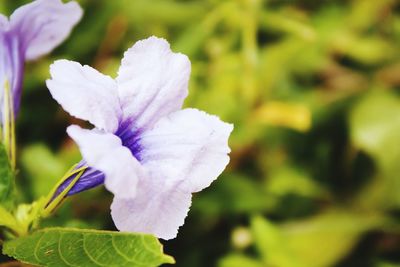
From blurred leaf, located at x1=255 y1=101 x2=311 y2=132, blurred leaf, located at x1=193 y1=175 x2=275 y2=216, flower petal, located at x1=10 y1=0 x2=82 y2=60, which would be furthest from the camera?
blurred leaf, located at x1=255 y1=101 x2=311 y2=132

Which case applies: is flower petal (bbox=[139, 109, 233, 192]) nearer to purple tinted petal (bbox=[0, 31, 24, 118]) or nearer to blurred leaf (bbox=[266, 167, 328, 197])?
purple tinted petal (bbox=[0, 31, 24, 118])

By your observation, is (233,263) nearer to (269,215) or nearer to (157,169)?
(269,215)

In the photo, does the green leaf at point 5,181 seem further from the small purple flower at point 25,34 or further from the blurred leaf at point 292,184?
the blurred leaf at point 292,184

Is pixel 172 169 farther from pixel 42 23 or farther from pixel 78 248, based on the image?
pixel 42 23

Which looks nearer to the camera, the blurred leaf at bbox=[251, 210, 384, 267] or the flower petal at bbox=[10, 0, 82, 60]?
the flower petal at bbox=[10, 0, 82, 60]

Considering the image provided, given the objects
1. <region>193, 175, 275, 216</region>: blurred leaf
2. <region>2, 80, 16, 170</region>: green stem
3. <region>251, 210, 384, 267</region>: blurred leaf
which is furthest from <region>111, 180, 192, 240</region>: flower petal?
<region>193, 175, 275, 216</region>: blurred leaf

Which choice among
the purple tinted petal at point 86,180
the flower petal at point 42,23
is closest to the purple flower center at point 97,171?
the purple tinted petal at point 86,180
